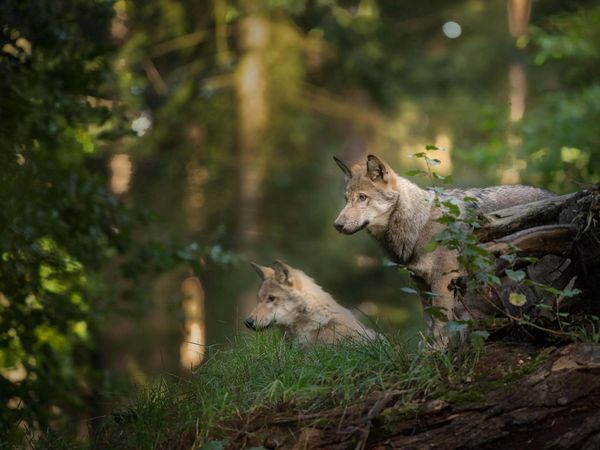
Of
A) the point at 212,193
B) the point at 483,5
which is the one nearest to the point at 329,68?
the point at 212,193

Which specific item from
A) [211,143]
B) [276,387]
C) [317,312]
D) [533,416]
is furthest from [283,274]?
[211,143]

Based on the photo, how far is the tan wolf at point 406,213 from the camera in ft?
24.9

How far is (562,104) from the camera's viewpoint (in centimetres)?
1438

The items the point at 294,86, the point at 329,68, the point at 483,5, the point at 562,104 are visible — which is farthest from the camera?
the point at 483,5

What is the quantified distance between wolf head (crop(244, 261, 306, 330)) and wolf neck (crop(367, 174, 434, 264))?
6.41 ft

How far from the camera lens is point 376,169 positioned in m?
7.82

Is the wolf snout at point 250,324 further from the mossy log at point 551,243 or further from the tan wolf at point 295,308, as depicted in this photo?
the mossy log at point 551,243

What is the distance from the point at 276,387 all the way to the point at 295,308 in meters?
3.93

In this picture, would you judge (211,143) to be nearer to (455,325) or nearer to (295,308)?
(295,308)

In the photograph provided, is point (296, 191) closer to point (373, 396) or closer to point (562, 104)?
point (562, 104)

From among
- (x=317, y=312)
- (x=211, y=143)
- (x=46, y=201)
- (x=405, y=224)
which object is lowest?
(x=317, y=312)

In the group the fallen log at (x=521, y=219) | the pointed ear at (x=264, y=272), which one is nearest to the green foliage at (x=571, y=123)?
the pointed ear at (x=264, y=272)

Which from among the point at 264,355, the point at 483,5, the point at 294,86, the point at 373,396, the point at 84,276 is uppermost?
the point at 483,5

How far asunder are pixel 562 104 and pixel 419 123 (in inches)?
544
